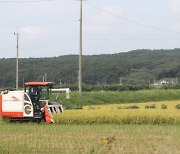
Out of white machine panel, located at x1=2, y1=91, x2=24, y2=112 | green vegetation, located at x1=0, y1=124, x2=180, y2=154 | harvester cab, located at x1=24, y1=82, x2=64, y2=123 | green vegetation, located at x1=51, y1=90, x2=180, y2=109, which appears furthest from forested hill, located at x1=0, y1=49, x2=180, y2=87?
green vegetation, located at x1=0, y1=124, x2=180, y2=154

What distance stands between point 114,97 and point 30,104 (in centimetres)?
2575

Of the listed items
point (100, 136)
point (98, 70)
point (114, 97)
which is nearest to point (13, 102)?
point (100, 136)

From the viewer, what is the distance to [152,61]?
353 ft

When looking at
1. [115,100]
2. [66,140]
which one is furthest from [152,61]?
[66,140]

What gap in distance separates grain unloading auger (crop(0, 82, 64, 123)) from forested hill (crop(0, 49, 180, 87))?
61807 mm

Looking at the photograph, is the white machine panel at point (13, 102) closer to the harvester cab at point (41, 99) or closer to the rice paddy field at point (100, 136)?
the harvester cab at point (41, 99)

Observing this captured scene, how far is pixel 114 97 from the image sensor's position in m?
46.8

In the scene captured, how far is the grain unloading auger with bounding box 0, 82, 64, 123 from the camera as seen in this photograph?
21.6 m

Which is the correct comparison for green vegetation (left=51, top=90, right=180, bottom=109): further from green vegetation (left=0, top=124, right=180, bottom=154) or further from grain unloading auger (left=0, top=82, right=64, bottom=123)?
green vegetation (left=0, top=124, right=180, bottom=154)

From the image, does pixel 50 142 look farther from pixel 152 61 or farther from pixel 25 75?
pixel 152 61

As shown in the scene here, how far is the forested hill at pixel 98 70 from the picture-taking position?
86438 mm

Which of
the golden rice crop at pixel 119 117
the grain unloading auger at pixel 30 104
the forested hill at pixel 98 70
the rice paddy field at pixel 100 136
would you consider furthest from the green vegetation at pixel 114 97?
the forested hill at pixel 98 70

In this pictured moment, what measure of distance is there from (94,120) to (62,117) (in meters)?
1.58

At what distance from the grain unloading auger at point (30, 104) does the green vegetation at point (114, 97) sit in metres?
16.8
